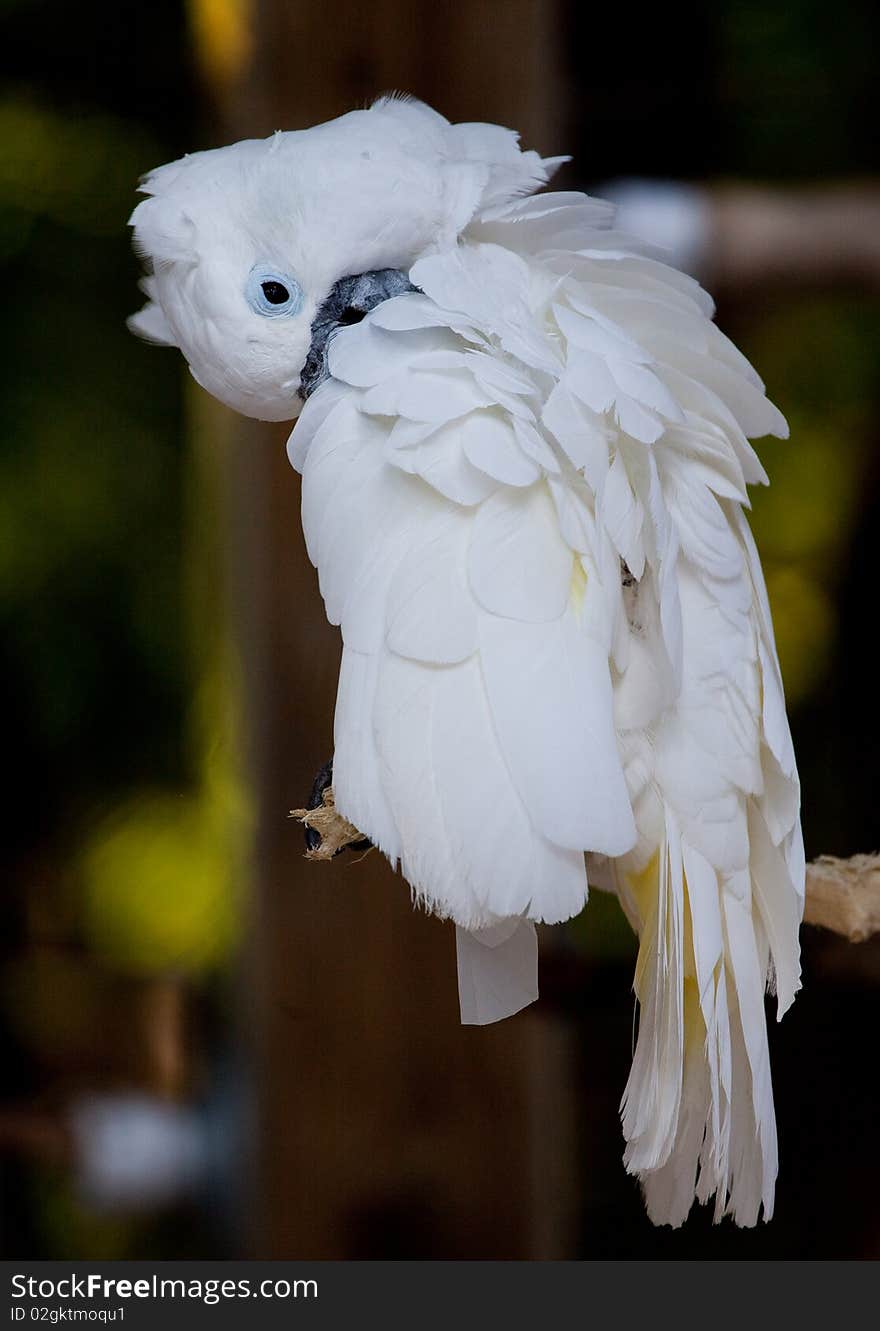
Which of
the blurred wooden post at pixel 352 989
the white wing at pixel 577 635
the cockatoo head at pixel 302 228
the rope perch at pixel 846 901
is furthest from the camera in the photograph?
the blurred wooden post at pixel 352 989

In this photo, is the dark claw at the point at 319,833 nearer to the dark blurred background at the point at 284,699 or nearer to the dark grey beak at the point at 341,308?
the dark grey beak at the point at 341,308

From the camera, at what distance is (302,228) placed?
667 millimetres

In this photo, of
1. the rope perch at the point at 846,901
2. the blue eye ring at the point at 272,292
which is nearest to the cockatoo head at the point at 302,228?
the blue eye ring at the point at 272,292

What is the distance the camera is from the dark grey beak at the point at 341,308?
26.7 inches

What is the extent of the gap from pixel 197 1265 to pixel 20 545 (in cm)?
86

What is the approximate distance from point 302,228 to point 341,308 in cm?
4

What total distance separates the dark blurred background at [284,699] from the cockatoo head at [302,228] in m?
0.46

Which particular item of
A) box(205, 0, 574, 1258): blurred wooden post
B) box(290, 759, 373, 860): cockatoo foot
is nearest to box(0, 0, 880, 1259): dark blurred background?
box(205, 0, 574, 1258): blurred wooden post

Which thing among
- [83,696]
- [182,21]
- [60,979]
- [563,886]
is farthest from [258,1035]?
[182,21]

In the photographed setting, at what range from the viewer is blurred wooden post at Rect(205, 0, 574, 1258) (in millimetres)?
1146

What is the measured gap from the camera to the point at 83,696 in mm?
1594

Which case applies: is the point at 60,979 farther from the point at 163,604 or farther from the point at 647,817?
the point at 647,817

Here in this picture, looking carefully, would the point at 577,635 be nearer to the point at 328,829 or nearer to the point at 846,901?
the point at 328,829

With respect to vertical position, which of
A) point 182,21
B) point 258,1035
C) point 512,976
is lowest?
point 258,1035
